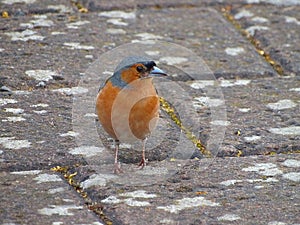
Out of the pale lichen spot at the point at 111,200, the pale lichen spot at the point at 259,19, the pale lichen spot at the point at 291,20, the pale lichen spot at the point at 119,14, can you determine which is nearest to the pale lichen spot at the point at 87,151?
the pale lichen spot at the point at 111,200

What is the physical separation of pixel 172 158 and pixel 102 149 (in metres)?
0.37

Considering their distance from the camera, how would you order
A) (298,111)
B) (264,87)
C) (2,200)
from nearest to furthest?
(2,200) → (298,111) → (264,87)

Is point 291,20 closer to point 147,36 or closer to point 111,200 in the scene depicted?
point 147,36

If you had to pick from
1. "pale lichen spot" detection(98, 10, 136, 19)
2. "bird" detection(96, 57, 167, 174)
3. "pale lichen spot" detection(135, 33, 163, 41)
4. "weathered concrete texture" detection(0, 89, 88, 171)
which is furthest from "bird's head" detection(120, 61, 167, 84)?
"pale lichen spot" detection(98, 10, 136, 19)

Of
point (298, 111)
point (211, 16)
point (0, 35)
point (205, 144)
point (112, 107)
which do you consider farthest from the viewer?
point (211, 16)

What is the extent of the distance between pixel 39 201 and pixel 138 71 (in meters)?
0.95

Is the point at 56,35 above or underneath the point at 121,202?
above

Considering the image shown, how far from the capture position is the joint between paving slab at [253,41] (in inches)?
193

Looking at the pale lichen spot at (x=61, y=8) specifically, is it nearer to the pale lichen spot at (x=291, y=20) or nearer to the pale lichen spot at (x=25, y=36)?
the pale lichen spot at (x=25, y=36)

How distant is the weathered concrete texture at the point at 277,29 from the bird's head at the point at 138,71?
4.29ft

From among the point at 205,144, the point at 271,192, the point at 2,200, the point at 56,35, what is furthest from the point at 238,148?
the point at 56,35

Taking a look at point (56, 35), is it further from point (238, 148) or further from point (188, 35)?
point (238, 148)

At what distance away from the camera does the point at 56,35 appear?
5191 mm

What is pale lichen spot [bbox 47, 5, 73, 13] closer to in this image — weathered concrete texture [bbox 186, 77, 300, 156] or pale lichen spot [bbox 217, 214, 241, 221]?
weathered concrete texture [bbox 186, 77, 300, 156]
